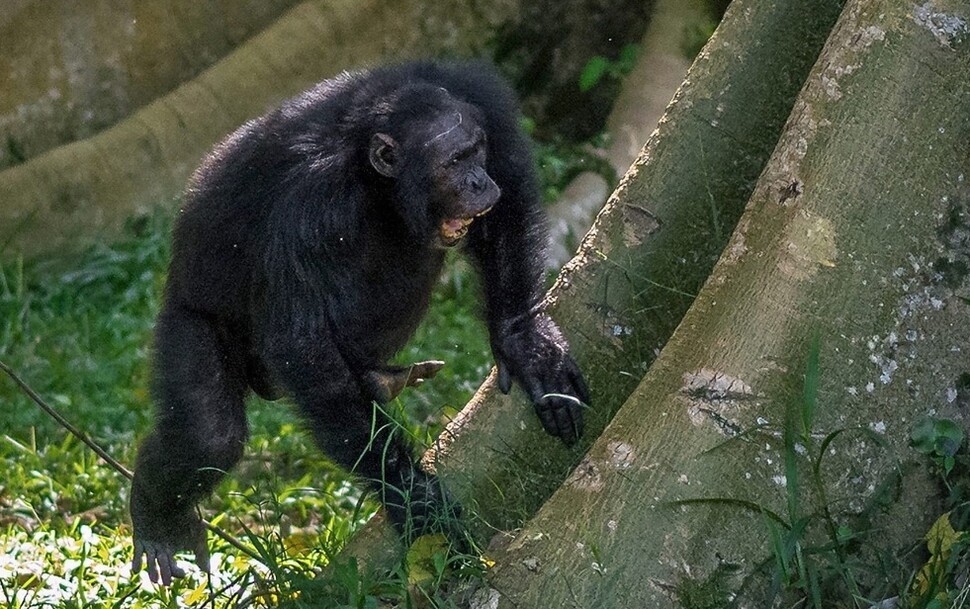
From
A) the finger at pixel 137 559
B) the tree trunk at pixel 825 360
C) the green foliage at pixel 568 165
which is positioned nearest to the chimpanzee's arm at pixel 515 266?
the tree trunk at pixel 825 360

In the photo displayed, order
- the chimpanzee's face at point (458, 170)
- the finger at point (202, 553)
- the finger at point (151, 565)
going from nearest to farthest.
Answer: the chimpanzee's face at point (458, 170) < the finger at point (151, 565) < the finger at point (202, 553)

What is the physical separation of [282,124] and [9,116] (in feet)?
15.6

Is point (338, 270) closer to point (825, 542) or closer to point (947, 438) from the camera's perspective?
point (825, 542)

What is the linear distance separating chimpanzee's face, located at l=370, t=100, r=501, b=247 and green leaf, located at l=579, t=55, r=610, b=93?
474cm

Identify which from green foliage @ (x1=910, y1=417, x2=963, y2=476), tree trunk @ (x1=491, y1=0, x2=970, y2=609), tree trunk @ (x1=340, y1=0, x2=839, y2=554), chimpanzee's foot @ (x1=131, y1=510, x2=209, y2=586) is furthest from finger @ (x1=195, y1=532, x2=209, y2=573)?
green foliage @ (x1=910, y1=417, x2=963, y2=476)

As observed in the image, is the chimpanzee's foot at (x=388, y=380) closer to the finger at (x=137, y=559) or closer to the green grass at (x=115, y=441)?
the green grass at (x=115, y=441)

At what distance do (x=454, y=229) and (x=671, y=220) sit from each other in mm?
799

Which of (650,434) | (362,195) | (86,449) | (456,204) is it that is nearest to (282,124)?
(362,195)

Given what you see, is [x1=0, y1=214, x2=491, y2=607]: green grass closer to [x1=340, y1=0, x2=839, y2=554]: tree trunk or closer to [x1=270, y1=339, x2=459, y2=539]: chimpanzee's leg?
[x1=270, y1=339, x2=459, y2=539]: chimpanzee's leg

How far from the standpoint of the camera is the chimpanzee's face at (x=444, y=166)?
4.18 meters

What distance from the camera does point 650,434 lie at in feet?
10.5

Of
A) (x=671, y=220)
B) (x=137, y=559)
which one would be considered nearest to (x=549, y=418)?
(x=671, y=220)

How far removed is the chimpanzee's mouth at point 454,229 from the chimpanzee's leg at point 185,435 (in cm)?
86

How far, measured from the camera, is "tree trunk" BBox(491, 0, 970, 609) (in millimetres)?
3102
